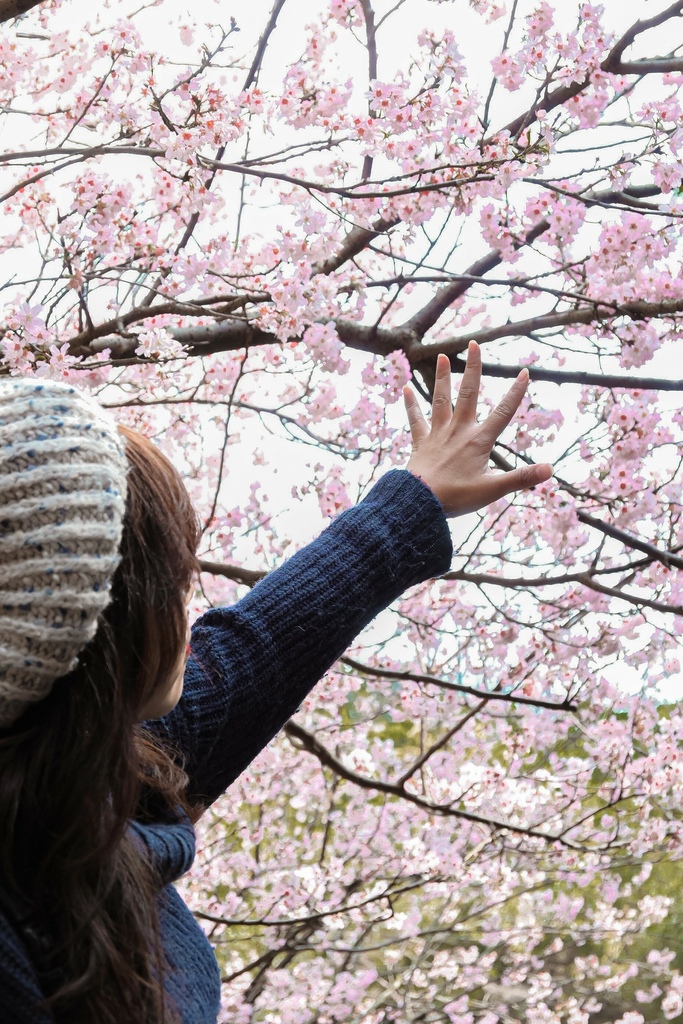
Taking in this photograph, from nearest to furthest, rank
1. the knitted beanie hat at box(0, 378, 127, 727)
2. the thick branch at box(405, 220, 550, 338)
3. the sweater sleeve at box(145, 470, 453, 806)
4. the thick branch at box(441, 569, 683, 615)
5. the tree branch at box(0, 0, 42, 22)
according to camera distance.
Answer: the knitted beanie hat at box(0, 378, 127, 727), the sweater sleeve at box(145, 470, 453, 806), the tree branch at box(0, 0, 42, 22), the thick branch at box(441, 569, 683, 615), the thick branch at box(405, 220, 550, 338)

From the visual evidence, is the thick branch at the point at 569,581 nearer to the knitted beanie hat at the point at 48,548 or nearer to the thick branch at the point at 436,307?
the thick branch at the point at 436,307

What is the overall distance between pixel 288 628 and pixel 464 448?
1.13 feet

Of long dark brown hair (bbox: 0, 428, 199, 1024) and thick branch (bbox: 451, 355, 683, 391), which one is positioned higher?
thick branch (bbox: 451, 355, 683, 391)

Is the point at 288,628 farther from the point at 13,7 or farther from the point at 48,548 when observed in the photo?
the point at 13,7

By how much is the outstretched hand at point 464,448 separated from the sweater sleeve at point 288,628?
3 centimetres

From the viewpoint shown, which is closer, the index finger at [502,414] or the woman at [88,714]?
the woman at [88,714]

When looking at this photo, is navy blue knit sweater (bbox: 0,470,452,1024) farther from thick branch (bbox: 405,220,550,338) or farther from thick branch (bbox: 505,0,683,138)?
thick branch (bbox: 505,0,683,138)

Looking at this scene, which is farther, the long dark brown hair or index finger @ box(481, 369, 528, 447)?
index finger @ box(481, 369, 528, 447)

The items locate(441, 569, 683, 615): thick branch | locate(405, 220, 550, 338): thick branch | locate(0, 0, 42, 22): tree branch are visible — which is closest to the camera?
locate(0, 0, 42, 22): tree branch

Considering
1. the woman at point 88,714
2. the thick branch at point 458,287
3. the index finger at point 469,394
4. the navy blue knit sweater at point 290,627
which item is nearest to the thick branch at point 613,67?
the thick branch at point 458,287

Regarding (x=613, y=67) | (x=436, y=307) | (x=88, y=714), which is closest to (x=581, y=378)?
(x=436, y=307)

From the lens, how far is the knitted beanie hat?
2.55ft

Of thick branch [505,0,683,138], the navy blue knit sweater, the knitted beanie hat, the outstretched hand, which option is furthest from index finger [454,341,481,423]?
thick branch [505,0,683,138]

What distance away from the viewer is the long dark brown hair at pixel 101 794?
0.81m
